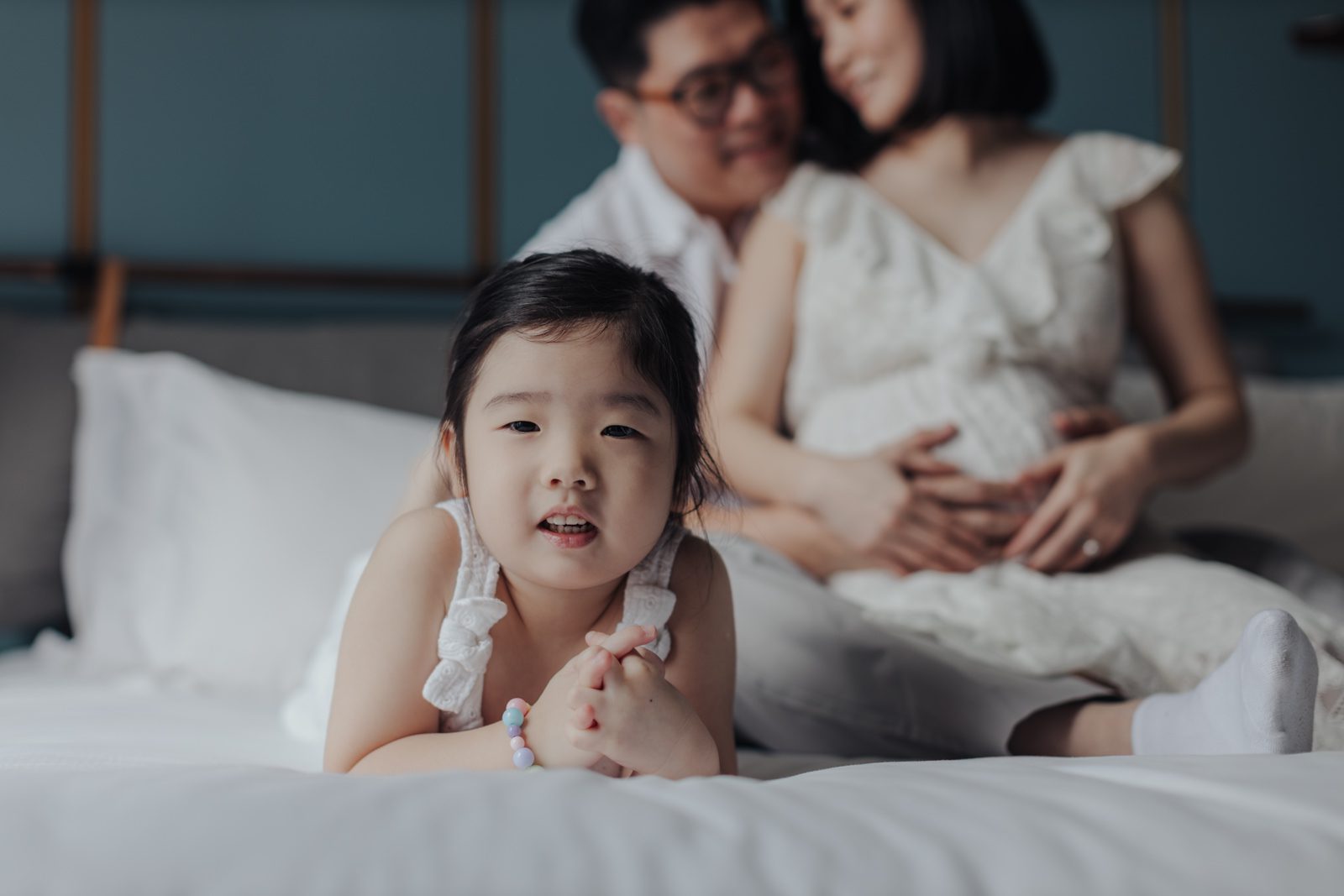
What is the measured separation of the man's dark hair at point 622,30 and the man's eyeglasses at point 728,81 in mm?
70

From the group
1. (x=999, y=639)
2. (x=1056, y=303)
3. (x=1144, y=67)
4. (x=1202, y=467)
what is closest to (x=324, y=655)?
(x=999, y=639)

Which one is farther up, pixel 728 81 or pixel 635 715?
pixel 728 81

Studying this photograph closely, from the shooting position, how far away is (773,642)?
937mm

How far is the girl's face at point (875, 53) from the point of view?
1.37 m

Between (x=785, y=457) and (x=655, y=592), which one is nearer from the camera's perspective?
(x=655, y=592)

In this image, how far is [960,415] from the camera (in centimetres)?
123

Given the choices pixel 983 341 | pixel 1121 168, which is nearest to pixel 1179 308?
pixel 1121 168

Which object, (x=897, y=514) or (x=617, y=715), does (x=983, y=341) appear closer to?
(x=897, y=514)

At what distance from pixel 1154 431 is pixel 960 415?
200 mm

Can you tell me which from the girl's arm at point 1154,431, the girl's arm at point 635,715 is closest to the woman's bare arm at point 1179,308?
the girl's arm at point 1154,431

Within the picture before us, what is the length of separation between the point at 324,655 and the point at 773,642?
16.0 inches

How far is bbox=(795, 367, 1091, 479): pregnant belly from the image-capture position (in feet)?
3.96

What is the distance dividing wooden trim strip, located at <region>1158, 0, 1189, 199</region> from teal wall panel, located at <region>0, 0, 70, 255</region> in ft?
6.51

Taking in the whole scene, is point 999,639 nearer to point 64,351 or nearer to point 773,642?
point 773,642
